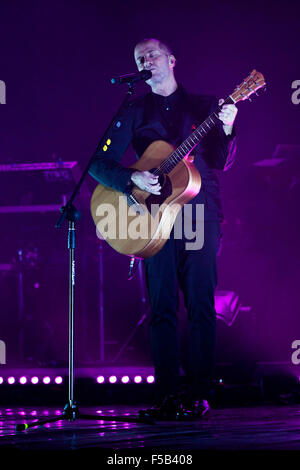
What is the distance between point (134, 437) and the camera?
232 cm

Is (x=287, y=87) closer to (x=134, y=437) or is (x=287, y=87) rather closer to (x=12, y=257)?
(x=12, y=257)

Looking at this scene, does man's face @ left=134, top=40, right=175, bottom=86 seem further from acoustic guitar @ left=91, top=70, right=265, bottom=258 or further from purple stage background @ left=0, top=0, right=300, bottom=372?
purple stage background @ left=0, top=0, right=300, bottom=372

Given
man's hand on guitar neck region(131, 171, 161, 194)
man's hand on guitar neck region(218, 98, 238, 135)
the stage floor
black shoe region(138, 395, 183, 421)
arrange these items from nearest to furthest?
the stage floor < black shoe region(138, 395, 183, 421) < man's hand on guitar neck region(218, 98, 238, 135) < man's hand on guitar neck region(131, 171, 161, 194)

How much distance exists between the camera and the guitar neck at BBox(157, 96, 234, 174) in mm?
3100

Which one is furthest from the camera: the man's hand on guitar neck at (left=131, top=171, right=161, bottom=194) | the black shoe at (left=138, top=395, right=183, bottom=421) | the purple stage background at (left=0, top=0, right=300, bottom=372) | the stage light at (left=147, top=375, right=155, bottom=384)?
the purple stage background at (left=0, top=0, right=300, bottom=372)

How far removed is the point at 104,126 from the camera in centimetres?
589

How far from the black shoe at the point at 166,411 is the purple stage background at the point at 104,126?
1.86m

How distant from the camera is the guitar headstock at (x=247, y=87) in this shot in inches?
121

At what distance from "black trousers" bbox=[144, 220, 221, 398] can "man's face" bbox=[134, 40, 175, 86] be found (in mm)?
830

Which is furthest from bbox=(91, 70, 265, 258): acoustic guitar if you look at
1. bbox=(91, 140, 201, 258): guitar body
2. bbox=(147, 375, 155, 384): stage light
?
A: bbox=(147, 375, 155, 384): stage light

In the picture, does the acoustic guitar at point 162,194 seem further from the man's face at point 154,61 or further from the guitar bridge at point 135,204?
the man's face at point 154,61

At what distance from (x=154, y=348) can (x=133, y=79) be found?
4.32 ft

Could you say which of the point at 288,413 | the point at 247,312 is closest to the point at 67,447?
the point at 288,413

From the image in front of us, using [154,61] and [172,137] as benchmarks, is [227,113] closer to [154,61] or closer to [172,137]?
[172,137]
